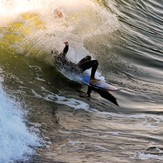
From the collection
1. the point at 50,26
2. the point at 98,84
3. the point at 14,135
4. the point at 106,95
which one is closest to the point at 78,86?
the point at 98,84

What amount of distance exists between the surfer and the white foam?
3.35 m

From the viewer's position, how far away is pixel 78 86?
12.7 m

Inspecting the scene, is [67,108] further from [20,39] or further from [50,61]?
[20,39]

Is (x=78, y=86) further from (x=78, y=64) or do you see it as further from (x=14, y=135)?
(x=14, y=135)

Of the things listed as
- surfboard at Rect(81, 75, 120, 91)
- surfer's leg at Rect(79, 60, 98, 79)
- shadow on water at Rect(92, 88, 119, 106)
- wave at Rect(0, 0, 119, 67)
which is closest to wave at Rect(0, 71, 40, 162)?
shadow on water at Rect(92, 88, 119, 106)

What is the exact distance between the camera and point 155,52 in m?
17.3

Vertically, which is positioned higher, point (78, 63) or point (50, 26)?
point (50, 26)

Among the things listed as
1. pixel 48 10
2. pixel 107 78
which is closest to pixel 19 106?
pixel 107 78

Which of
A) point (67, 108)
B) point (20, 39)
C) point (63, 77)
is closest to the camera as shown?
point (67, 108)

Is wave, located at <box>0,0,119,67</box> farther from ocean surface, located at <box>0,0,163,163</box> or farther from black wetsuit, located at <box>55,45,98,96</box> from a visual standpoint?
black wetsuit, located at <box>55,45,98,96</box>

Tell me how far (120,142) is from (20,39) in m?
7.08

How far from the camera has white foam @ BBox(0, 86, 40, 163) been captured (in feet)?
24.8

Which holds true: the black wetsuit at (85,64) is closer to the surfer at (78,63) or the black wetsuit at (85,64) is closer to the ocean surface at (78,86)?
the surfer at (78,63)

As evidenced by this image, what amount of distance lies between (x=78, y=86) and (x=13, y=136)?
469 cm
